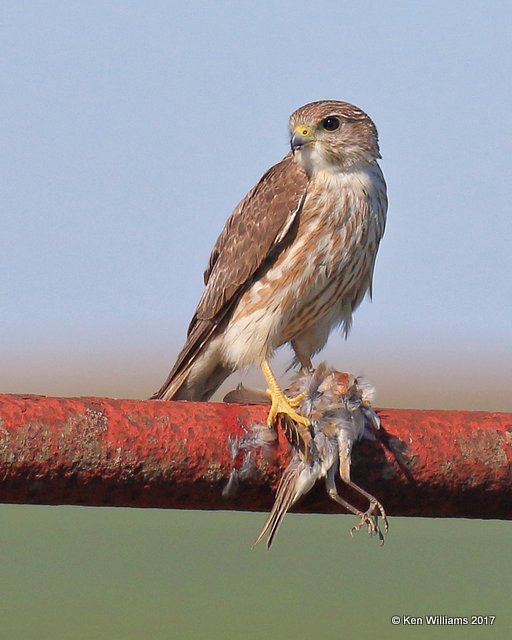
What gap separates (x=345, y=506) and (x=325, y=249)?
2.60 m

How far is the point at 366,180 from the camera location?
5.25 meters

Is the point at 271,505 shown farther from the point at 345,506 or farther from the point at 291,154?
the point at 291,154

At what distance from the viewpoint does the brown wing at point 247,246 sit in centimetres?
504

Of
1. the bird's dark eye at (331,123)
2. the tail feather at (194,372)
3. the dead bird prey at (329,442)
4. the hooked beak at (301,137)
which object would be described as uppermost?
the bird's dark eye at (331,123)

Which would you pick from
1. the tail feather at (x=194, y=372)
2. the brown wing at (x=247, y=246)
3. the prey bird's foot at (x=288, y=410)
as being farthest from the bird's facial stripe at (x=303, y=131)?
the prey bird's foot at (x=288, y=410)

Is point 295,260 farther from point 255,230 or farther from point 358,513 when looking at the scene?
point 358,513

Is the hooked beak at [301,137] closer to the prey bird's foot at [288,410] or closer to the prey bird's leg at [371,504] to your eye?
the prey bird's foot at [288,410]

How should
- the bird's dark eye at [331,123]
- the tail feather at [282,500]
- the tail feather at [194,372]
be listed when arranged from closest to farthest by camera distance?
the tail feather at [282,500] < the tail feather at [194,372] < the bird's dark eye at [331,123]

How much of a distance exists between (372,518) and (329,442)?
20cm

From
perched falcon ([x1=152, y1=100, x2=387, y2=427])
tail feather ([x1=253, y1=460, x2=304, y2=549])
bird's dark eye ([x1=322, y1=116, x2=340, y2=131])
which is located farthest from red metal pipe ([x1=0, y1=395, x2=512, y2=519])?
bird's dark eye ([x1=322, y1=116, x2=340, y2=131])

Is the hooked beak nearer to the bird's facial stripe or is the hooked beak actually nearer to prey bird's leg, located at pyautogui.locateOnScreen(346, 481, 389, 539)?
the bird's facial stripe

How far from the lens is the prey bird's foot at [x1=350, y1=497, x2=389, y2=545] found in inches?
95.3

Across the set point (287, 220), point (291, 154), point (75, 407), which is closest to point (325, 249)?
point (287, 220)

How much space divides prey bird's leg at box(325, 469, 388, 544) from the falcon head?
2.93m
